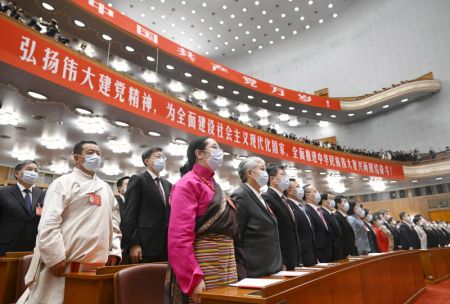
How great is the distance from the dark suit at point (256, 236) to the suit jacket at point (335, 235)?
5.47 ft

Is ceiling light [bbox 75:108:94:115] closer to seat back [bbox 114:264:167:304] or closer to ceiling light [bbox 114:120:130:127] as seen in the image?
ceiling light [bbox 114:120:130:127]

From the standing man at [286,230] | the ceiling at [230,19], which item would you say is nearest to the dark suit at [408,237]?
the standing man at [286,230]

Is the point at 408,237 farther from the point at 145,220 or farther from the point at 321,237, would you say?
the point at 145,220

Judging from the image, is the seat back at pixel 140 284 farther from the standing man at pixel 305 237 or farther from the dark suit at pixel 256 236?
the standing man at pixel 305 237

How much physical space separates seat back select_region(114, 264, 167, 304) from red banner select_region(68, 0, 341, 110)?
8179 millimetres

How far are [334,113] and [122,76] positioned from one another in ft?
42.0

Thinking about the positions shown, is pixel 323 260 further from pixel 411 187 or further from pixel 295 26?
pixel 295 26

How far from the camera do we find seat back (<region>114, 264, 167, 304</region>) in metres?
1.36

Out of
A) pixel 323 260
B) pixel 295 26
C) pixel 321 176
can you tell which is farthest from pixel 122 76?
pixel 295 26

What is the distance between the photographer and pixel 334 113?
15852mm

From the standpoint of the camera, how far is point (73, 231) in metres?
1.78

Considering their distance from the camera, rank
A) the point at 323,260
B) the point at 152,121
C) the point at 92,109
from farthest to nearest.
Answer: the point at 152,121, the point at 92,109, the point at 323,260

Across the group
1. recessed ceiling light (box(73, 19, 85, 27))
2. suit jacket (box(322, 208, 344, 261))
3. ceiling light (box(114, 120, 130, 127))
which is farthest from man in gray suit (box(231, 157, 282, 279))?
recessed ceiling light (box(73, 19, 85, 27))

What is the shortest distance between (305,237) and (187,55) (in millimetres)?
9209
